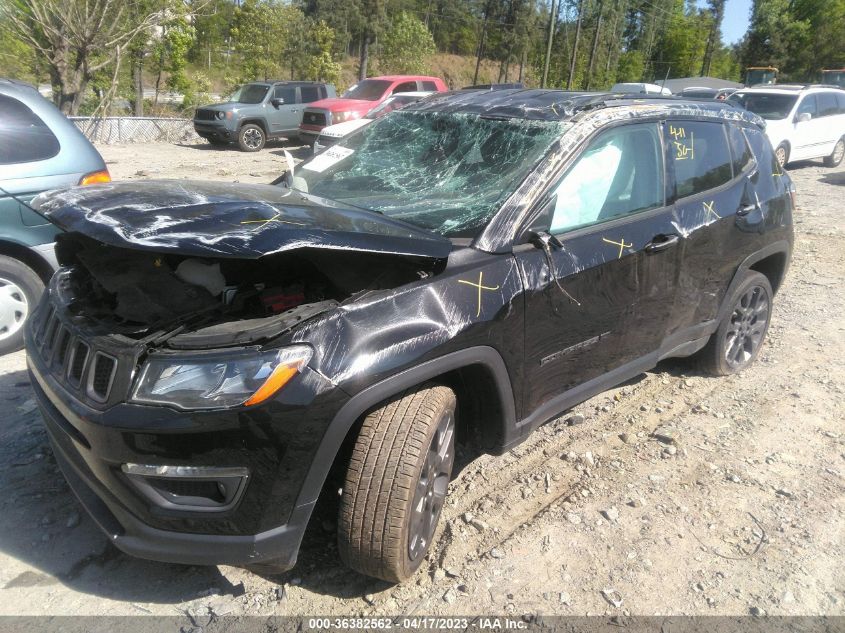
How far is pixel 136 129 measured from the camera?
765 inches

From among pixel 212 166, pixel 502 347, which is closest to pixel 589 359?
pixel 502 347

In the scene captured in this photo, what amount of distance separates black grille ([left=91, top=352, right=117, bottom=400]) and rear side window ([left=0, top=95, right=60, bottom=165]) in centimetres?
299

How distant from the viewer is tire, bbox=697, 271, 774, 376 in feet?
14.4

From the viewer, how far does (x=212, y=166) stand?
49.3 ft

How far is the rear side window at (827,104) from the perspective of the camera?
49.3 feet

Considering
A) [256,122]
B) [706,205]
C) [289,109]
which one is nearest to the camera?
[706,205]

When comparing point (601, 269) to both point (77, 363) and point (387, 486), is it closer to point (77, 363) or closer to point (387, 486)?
point (387, 486)

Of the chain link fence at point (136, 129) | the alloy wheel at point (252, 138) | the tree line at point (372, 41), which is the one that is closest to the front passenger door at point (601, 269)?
the tree line at point (372, 41)

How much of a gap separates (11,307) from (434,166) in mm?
3154

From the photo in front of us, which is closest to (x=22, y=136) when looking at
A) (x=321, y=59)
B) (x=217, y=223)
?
(x=217, y=223)

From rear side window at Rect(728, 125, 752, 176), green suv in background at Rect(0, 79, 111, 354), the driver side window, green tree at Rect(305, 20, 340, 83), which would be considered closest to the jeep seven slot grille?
the driver side window

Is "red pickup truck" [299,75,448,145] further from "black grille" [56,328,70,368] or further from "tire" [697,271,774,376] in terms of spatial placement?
"black grille" [56,328,70,368]

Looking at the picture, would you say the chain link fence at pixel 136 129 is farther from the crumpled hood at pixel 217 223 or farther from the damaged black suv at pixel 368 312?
the crumpled hood at pixel 217 223

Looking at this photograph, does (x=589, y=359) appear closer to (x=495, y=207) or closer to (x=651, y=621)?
(x=495, y=207)
